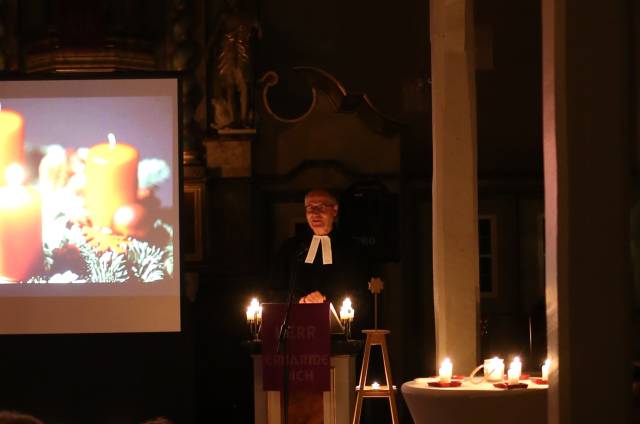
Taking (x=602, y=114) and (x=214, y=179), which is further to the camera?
(x=214, y=179)

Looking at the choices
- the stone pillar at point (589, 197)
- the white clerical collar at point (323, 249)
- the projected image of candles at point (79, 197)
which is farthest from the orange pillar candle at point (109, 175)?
the stone pillar at point (589, 197)

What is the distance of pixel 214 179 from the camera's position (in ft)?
41.1

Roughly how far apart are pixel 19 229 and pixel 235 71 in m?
3.53

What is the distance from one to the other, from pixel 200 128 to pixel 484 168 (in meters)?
3.14

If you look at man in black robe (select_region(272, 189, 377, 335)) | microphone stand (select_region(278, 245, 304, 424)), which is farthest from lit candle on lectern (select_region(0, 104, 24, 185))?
microphone stand (select_region(278, 245, 304, 424))

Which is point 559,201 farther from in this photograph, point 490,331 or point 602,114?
point 490,331

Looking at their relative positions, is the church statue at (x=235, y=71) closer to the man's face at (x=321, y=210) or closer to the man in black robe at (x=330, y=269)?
the man in black robe at (x=330, y=269)

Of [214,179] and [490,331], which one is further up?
[214,179]

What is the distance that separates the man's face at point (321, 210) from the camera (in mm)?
9211

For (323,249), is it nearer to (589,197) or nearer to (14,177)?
(14,177)

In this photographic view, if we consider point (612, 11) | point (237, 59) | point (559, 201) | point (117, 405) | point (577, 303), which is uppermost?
point (237, 59)

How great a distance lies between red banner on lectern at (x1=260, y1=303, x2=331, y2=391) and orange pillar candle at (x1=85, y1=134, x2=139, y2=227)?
2572 millimetres

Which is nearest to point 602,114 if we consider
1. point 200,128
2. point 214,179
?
point 214,179

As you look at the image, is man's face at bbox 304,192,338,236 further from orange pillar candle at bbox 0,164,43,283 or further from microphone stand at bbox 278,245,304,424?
orange pillar candle at bbox 0,164,43,283
